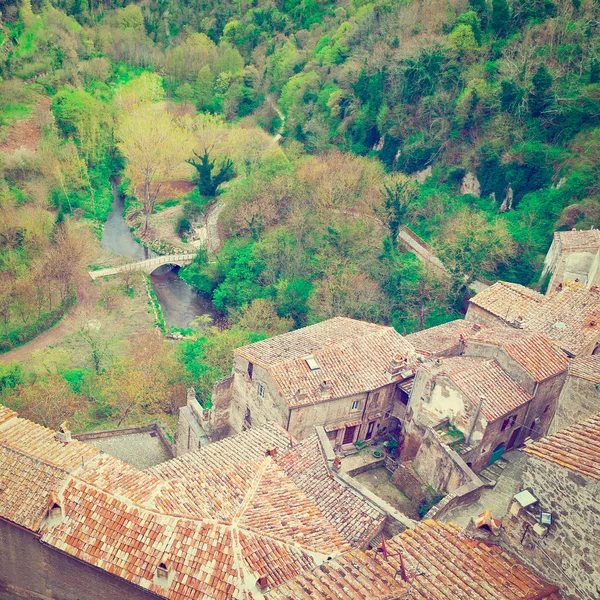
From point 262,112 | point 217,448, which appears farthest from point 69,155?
point 217,448

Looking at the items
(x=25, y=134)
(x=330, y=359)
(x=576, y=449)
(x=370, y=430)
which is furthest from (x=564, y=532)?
(x=25, y=134)

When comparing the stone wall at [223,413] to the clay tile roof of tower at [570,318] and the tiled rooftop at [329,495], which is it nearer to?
the tiled rooftop at [329,495]

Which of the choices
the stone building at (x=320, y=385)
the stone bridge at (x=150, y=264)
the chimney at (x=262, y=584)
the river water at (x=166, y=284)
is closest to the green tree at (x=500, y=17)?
the stone bridge at (x=150, y=264)

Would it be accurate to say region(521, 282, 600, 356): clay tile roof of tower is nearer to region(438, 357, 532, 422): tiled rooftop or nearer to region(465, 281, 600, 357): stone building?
region(465, 281, 600, 357): stone building

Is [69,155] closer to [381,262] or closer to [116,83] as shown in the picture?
[116,83]

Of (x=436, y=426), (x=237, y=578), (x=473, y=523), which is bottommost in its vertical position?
(x=436, y=426)

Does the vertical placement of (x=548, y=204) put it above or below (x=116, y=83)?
above
